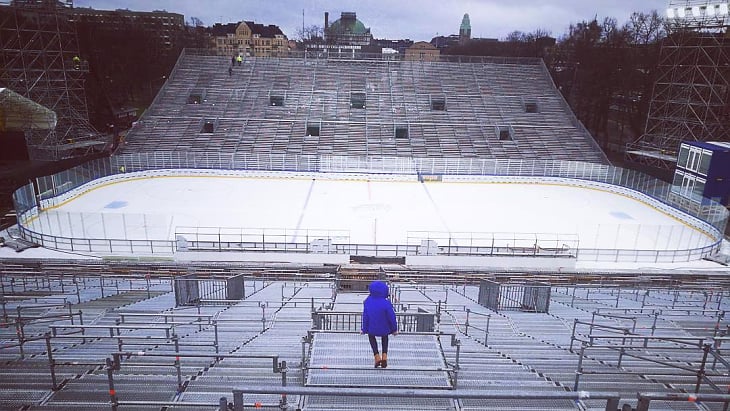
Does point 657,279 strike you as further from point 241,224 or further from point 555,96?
point 555,96

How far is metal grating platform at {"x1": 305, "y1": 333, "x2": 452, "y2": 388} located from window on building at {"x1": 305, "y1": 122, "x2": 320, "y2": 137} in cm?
2888

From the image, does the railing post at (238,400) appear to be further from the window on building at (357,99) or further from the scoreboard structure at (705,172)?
the window on building at (357,99)

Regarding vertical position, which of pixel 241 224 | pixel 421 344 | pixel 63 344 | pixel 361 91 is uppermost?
pixel 361 91

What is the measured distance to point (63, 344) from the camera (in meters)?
7.30

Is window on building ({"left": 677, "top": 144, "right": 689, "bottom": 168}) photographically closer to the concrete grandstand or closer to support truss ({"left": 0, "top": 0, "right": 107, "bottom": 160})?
the concrete grandstand

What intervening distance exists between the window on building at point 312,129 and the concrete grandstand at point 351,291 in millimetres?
123

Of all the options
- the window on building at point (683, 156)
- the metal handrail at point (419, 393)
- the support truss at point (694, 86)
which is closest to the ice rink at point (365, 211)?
the window on building at point (683, 156)

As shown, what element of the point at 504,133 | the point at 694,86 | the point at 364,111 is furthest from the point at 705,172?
the point at 364,111

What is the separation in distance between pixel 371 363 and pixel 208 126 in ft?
106

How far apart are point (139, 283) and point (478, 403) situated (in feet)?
39.1

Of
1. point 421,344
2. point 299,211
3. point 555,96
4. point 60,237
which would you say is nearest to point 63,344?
point 421,344

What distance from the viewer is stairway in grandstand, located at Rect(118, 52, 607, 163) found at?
110ft

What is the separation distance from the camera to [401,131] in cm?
3588

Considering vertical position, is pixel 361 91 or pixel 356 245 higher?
pixel 361 91
